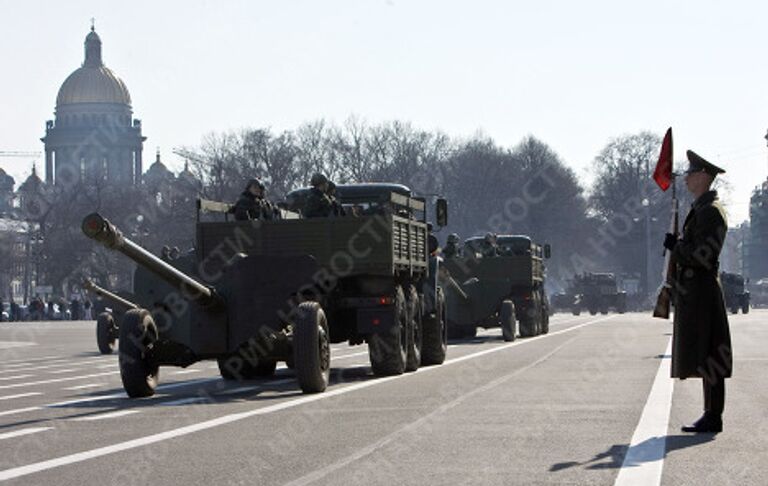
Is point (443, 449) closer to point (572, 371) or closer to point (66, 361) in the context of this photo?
point (572, 371)

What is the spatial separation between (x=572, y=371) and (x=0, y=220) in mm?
148564

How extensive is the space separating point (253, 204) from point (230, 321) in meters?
2.85

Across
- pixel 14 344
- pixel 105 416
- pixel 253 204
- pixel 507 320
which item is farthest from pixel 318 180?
pixel 14 344

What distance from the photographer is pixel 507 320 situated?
36.2 m

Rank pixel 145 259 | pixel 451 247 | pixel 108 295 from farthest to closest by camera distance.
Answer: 1. pixel 451 247
2. pixel 108 295
3. pixel 145 259

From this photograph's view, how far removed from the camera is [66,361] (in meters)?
30.6

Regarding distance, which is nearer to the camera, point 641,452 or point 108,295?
point 641,452

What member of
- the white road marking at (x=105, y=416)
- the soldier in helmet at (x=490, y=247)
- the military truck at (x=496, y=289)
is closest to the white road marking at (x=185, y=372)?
the white road marking at (x=105, y=416)

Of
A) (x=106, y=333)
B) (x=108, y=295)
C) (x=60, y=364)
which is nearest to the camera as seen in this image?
(x=60, y=364)

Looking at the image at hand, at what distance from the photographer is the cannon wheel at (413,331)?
21.7 m

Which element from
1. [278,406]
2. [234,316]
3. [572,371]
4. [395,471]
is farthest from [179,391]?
[395,471]

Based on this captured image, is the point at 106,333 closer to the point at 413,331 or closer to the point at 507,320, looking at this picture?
the point at 507,320

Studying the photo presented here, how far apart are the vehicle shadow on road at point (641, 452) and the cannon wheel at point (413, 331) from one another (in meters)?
9.82

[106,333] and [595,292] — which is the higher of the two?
[595,292]
